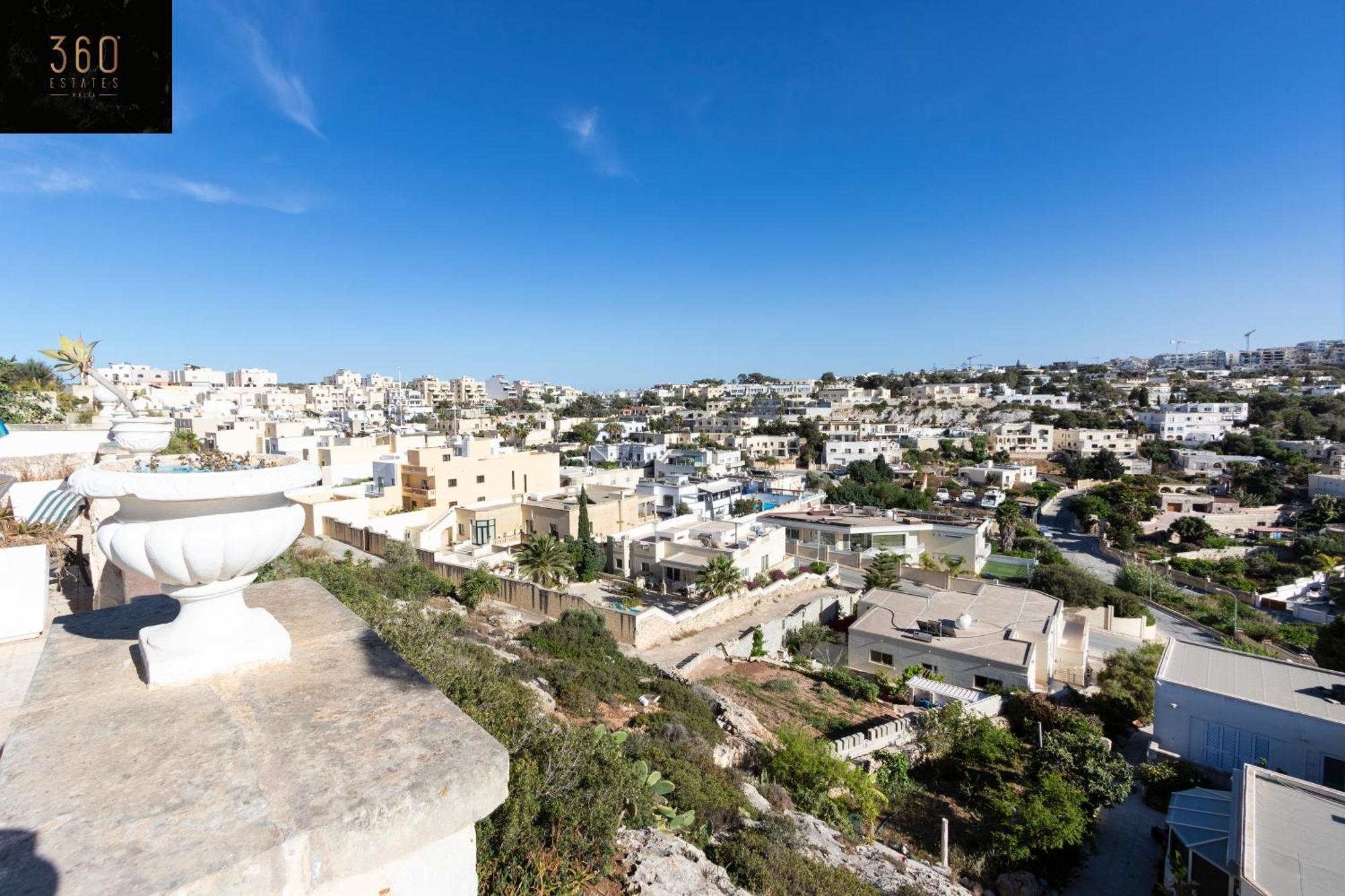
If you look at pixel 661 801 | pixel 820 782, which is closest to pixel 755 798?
pixel 820 782

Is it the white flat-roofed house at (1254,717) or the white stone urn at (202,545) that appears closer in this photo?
the white stone urn at (202,545)

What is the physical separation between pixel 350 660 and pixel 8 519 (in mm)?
8050

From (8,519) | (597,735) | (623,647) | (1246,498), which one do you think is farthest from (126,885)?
(1246,498)

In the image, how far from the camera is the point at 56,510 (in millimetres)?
8383

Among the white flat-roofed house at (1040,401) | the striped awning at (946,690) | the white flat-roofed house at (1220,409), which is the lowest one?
the striped awning at (946,690)

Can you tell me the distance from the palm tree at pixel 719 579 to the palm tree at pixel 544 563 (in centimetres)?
430

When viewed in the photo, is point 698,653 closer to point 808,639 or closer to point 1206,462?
point 808,639

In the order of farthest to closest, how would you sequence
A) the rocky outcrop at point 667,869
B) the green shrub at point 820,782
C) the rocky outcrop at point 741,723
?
the rocky outcrop at point 741,723 < the green shrub at point 820,782 < the rocky outcrop at point 667,869

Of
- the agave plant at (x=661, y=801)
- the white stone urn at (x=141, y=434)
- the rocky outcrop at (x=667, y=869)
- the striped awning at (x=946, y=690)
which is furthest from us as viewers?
the striped awning at (x=946, y=690)

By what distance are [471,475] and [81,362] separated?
2447 centimetres

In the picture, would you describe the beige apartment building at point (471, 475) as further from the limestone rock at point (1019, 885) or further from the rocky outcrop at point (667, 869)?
the rocky outcrop at point (667, 869)

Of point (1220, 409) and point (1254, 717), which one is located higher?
point (1220, 409)

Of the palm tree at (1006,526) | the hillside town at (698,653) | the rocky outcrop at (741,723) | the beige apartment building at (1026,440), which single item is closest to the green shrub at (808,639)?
the hillside town at (698,653)

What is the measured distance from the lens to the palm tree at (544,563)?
19.2 m
